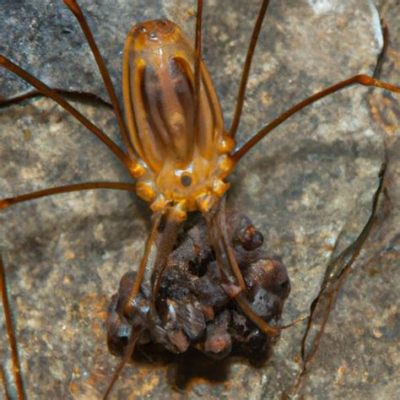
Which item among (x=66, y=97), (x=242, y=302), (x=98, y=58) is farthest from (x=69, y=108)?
(x=242, y=302)

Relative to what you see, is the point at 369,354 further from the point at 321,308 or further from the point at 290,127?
the point at 290,127

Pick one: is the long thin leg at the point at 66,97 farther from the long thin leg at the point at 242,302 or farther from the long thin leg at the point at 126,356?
the long thin leg at the point at 126,356

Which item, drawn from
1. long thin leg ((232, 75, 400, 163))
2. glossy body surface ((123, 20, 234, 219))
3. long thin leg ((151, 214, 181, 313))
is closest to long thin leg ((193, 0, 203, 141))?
glossy body surface ((123, 20, 234, 219))

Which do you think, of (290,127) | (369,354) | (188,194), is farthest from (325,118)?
(369,354)

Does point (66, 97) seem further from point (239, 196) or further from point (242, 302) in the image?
point (242, 302)

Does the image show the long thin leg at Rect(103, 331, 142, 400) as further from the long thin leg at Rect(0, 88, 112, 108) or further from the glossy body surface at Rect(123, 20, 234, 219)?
the long thin leg at Rect(0, 88, 112, 108)

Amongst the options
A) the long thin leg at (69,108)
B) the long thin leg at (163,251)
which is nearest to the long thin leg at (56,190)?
the long thin leg at (69,108)
